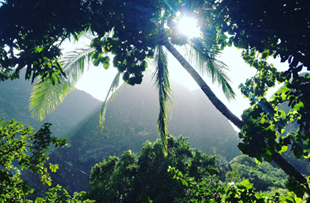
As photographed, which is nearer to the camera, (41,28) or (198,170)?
(41,28)

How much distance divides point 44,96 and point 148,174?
6608 mm

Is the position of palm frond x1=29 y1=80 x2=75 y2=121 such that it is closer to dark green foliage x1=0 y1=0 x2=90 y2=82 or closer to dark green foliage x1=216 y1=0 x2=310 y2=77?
dark green foliage x1=0 y1=0 x2=90 y2=82

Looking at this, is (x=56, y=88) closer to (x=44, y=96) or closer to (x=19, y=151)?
(x=44, y=96)

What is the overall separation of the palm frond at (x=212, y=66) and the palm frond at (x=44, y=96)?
3.30 meters

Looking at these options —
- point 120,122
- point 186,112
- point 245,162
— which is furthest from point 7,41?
point 186,112

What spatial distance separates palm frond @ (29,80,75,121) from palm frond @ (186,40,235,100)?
330 cm

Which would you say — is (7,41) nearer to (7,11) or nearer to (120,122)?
(7,11)

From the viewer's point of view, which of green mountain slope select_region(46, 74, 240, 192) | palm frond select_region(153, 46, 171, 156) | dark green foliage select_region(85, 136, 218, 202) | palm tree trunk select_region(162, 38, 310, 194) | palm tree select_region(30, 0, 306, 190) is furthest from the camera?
green mountain slope select_region(46, 74, 240, 192)

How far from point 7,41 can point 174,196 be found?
7961 mm

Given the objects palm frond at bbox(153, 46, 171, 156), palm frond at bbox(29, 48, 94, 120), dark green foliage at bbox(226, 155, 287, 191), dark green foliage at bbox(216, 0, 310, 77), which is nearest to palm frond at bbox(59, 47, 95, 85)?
palm frond at bbox(29, 48, 94, 120)

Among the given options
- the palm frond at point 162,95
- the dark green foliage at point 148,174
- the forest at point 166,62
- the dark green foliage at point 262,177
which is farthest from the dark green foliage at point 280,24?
the dark green foliage at point 262,177

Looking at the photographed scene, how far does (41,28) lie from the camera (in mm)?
1551

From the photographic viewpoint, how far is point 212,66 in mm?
3654

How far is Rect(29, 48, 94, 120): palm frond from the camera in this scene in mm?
3791
